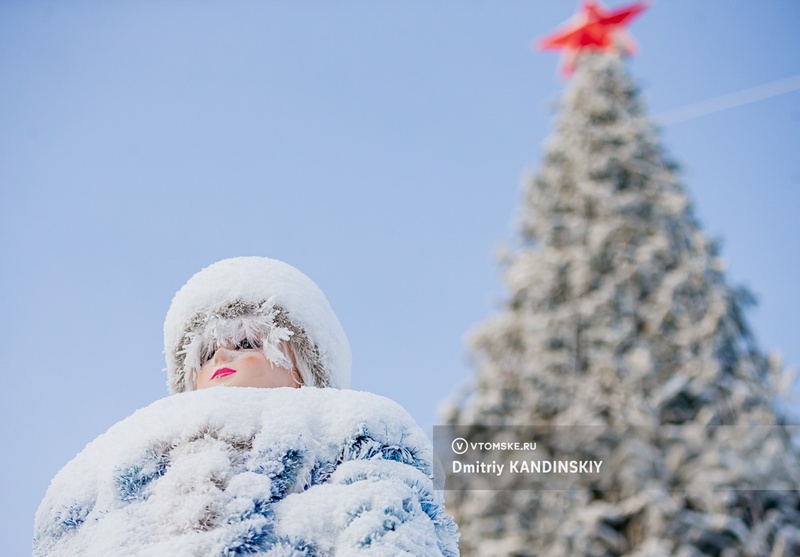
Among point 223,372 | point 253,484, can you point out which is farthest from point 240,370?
point 253,484

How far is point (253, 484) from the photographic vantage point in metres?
0.98

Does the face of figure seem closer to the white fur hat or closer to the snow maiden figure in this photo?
the white fur hat

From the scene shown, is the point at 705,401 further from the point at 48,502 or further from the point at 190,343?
the point at 48,502

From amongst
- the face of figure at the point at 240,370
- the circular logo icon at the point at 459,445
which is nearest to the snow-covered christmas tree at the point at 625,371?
the circular logo icon at the point at 459,445

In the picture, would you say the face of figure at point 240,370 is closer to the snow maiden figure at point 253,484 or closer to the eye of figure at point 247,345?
the eye of figure at point 247,345

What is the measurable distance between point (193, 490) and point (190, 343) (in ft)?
1.63

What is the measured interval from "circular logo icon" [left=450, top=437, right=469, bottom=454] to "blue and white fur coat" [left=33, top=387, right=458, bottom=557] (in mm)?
1773

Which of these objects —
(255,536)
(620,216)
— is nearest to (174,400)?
(255,536)

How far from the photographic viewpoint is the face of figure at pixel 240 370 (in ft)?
4.42

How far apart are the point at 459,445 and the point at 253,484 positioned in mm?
2001

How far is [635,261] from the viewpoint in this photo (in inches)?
111

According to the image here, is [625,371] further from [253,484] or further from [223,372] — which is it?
[253,484]

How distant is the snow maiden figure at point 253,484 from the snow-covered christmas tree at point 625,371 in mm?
1619

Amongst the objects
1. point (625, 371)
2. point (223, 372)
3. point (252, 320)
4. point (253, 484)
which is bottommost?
point (253, 484)
